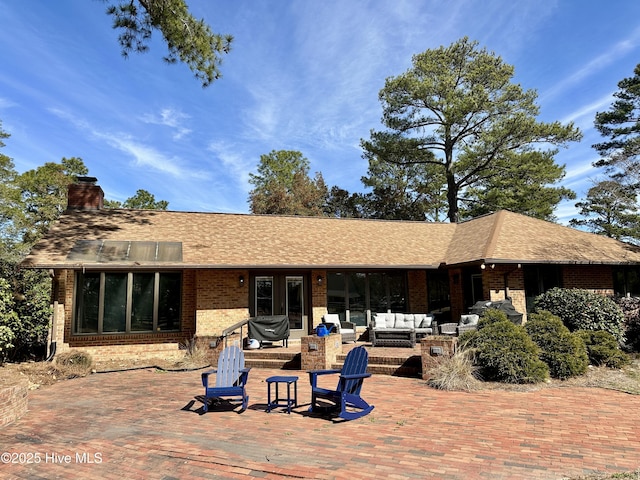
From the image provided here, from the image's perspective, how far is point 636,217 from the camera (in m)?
29.7

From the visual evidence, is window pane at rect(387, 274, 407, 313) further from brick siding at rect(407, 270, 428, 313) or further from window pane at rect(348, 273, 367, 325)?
window pane at rect(348, 273, 367, 325)

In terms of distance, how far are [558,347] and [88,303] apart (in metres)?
12.7

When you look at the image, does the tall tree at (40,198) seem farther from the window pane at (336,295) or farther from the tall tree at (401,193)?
the window pane at (336,295)

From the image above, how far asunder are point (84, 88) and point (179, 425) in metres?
13.8

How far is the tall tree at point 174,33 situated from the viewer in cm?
1130

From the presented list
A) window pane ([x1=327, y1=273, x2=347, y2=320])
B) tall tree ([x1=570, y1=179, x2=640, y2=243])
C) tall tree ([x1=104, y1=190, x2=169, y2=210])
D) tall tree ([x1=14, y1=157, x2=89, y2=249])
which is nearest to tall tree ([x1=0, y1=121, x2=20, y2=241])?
tall tree ([x1=14, y1=157, x2=89, y2=249])

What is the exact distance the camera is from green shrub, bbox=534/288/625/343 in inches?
429

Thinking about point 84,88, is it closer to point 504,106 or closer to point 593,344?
point 593,344

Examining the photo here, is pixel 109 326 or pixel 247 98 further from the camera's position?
pixel 247 98

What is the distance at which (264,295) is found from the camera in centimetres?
1394

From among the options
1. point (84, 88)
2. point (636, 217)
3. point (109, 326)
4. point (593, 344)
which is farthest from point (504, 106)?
point (109, 326)

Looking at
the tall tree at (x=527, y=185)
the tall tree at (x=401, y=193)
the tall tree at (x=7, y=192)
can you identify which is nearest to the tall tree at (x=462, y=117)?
the tall tree at (x=527, y=185)

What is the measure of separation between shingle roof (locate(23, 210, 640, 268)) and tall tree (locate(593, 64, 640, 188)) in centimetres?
1088

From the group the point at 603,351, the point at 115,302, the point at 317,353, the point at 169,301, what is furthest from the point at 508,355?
the point at 115,302
